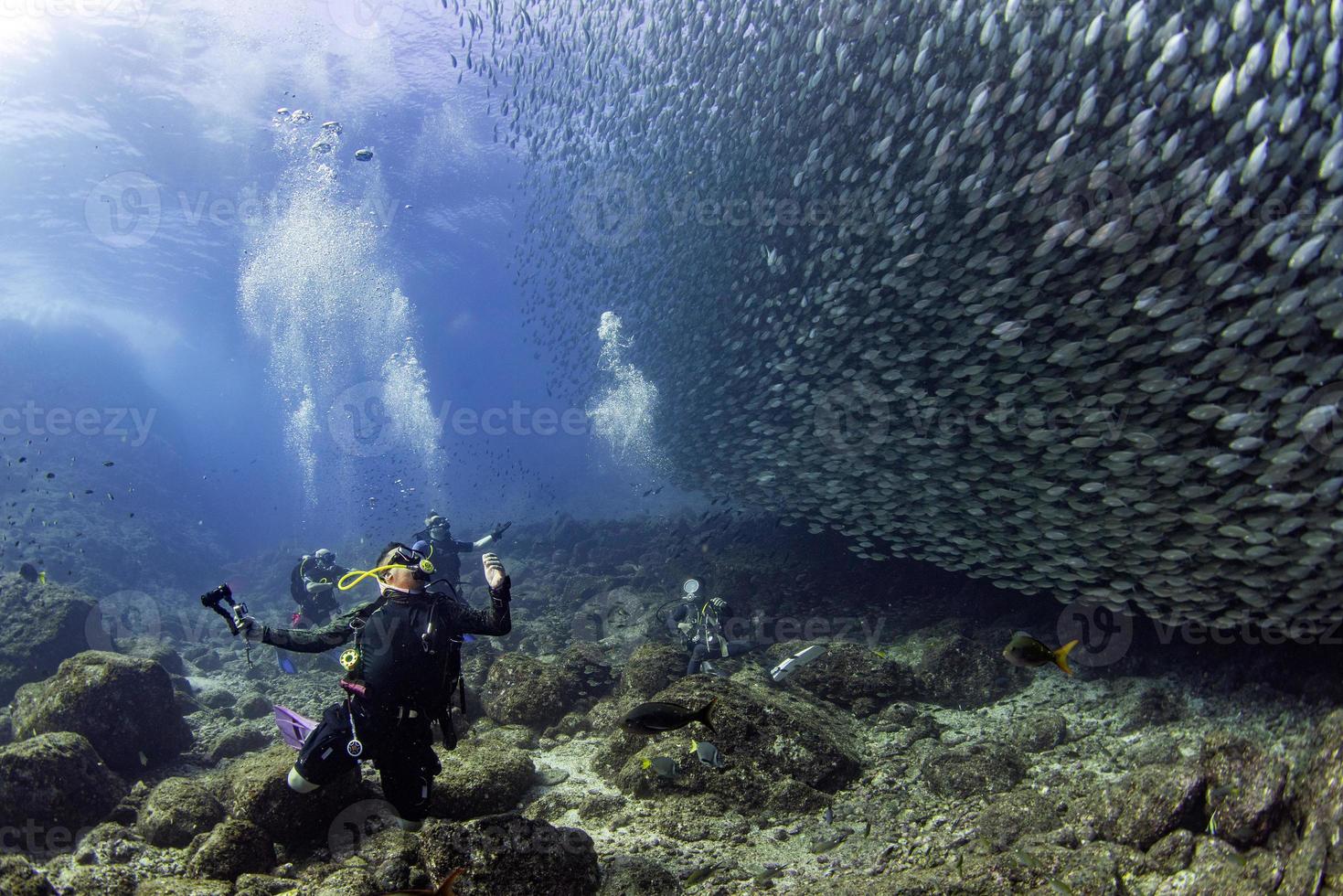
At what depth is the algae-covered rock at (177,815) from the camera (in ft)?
16.4

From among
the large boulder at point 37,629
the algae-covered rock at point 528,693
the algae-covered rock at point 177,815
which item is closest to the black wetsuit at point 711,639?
the algae-covered rock at point 528,693

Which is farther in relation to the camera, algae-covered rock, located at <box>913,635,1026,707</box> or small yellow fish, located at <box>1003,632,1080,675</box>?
algae-covered rock, located at <box>913,635,1026,707</box>

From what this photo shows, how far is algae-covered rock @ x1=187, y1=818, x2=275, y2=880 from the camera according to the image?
4336mm

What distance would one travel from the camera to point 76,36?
21.8m

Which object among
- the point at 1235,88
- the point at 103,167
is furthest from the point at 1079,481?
the point at 103,167

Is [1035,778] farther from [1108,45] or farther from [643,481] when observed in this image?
[643,481]

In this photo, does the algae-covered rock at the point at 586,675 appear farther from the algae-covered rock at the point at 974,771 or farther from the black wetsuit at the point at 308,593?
the black wetsuit at the point at 308,593

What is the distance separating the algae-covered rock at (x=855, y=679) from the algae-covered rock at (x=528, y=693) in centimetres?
301

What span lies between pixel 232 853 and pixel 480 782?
173cm

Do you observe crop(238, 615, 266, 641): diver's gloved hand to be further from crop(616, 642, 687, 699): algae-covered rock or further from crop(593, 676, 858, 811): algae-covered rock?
crop(616, 642, 687, 699): algae-covered rock

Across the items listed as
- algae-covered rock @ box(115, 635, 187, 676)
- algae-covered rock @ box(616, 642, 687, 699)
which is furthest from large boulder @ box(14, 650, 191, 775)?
algae-covered rock @ box(616, 642, 687, 699)

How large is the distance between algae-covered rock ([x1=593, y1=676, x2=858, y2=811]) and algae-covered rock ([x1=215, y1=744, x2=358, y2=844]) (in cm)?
242

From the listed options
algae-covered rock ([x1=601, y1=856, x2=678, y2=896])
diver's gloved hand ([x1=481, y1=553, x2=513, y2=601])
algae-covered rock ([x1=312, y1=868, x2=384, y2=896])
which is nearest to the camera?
algae-covered rock ([x1=312, y1=868, x2=384, y2=896])

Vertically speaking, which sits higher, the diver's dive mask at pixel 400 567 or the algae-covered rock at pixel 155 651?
the algae-covered rock at pixel 155 651
